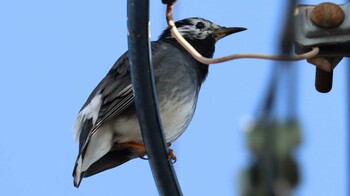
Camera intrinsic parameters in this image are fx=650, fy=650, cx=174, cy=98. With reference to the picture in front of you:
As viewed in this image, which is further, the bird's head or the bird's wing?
the bird's head

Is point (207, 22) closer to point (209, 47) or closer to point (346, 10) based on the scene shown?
point (209, 47)

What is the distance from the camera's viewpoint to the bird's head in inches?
248

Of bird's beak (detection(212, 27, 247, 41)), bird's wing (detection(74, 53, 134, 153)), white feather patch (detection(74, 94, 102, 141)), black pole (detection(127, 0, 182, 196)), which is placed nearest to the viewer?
black pole (detection(127, 0, 182, 196))

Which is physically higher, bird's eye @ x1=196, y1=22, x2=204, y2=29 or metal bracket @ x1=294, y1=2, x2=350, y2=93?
bird's eye @ x1=196, y1=22, x2=204, y2=29

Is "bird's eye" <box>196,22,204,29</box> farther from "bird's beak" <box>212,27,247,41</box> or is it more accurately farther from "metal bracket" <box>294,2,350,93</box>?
"metal bracket" <box>294,2,350,93</box>

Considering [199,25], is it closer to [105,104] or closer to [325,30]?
[105,104]

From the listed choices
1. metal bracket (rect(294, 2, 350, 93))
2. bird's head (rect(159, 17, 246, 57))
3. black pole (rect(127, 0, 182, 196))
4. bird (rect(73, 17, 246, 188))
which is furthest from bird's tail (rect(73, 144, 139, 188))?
metal bracket (rect(294, 2, 350, 93))

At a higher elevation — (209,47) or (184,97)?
(209,47)

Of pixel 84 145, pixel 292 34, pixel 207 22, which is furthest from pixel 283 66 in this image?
pixel 207 22

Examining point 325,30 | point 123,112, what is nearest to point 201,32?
point 123,112

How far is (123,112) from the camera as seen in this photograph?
512 centimetres

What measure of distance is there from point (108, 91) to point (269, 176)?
421cm

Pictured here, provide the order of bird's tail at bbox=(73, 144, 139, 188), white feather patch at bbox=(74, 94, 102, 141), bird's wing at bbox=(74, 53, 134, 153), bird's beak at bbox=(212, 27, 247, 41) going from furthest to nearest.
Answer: bird's beak at bbox=(212, 27, 247, 41), bird's tail at bbox=(73, 144, 139, 188), white feather patch at bbox=(74, 94, 102, 141), bird's wing at bbox=(74, 53, 134, 153)

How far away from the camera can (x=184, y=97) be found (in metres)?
5.23
